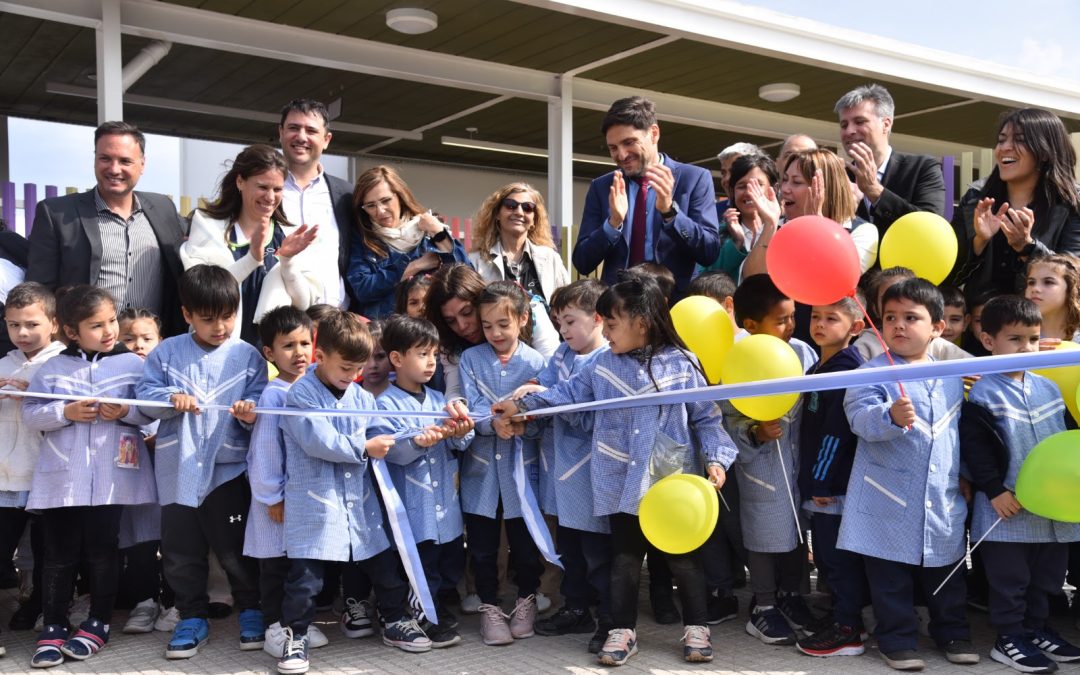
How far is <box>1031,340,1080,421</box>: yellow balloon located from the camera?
3307mm

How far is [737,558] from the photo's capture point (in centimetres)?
408

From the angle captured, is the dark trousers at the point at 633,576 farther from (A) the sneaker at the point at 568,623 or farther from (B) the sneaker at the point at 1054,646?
(B) the sneaker at the point at 1054,646

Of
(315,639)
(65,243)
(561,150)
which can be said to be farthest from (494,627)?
(561,150)

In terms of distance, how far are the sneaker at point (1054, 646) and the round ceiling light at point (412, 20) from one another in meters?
6.29

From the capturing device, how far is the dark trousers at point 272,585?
353cm

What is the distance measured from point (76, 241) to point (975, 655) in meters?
3.85

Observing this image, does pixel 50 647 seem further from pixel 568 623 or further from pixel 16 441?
pixel 568 623

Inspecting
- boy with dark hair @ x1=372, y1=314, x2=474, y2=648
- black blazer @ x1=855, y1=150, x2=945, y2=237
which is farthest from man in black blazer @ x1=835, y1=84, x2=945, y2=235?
boy with dark hair @ x1=372, y1=314, x2=474, y2=648

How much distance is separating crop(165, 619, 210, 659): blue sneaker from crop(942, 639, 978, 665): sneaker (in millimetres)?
2689

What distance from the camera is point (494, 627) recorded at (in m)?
3.59

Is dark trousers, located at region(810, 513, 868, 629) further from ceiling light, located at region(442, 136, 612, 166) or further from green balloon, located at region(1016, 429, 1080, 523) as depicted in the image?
ceiling light, located at region(442, 136, 612, 166)

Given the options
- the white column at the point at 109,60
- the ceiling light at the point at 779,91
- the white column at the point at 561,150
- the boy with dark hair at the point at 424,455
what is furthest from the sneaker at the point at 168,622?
the ceiling light at the point at 779,91

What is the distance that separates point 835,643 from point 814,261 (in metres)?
1.40

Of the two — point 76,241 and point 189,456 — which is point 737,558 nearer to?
point 189,456
